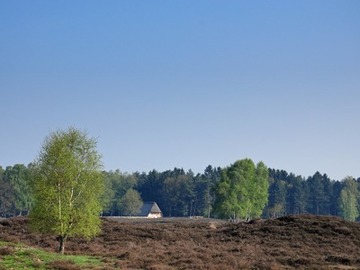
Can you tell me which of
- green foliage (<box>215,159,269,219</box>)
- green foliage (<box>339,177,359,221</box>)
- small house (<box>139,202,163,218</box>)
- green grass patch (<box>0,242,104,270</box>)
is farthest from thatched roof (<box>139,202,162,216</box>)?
green grass patch (<box>0,242,104,270</box>)

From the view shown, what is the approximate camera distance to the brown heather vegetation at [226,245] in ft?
105

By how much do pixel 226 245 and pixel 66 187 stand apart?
19.7 metres

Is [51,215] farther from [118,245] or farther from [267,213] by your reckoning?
[267,213]

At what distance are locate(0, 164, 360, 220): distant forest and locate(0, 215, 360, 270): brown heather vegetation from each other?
2986 inches

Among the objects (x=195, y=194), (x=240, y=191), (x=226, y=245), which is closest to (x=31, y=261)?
(x=226, y=245)

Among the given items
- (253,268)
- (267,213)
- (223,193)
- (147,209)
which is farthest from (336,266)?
(267,213)

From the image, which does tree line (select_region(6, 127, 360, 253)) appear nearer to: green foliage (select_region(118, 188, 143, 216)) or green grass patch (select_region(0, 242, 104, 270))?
green foliage (select_region(118, 188, 143, 216))

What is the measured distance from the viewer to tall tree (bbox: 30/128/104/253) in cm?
3303

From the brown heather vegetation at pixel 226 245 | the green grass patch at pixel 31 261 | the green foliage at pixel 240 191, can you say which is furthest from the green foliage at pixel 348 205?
the green grass patch at pixel 31 261

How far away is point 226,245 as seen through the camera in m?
46.8

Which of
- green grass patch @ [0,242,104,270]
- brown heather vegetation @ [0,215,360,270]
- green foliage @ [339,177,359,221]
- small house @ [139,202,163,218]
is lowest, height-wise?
green grass patch @ [0,242,104,270]

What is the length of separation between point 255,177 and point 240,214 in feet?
37.5

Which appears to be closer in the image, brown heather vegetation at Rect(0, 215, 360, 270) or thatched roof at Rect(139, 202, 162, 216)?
brown heather vegetation at Rect(0, 215, 360, 270)

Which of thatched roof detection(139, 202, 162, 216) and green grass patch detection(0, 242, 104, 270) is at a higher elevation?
thatched roof detection(139, 202, 162, 216)
